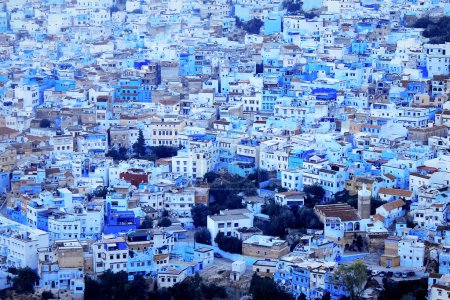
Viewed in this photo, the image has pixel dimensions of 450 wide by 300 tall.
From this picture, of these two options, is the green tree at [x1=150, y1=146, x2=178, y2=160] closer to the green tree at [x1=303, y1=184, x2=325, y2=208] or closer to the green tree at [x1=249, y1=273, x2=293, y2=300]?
the green tree at [x1=303, y1=184, x2=325, y2=208]

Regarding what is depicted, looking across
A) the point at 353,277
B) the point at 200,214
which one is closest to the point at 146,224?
the point at 200,214

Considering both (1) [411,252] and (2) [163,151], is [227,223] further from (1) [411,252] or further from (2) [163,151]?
(2) [163,151]

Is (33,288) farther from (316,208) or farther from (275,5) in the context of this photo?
(275,5)

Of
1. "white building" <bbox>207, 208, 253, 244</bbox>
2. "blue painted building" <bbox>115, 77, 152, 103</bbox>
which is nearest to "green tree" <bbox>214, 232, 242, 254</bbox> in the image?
"white building" <bbox>207, 208, 253, 244</bbox>

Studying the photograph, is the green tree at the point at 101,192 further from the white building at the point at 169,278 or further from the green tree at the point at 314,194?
the green tree at the point at 314,194

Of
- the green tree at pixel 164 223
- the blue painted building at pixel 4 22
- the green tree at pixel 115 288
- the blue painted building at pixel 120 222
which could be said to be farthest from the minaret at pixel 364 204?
the blue painted building at pixel 4 22

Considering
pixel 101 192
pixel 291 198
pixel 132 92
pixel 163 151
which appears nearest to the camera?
pixel 291 198

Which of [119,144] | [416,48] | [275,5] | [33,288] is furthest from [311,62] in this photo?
[33,288]
